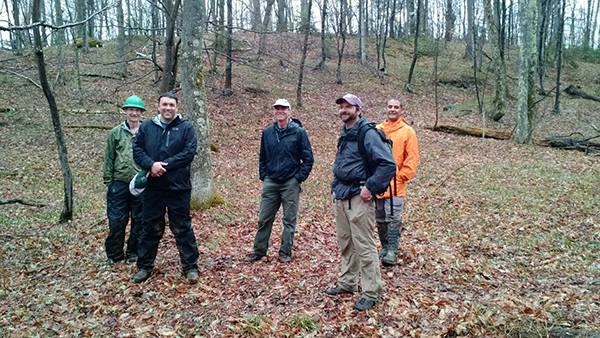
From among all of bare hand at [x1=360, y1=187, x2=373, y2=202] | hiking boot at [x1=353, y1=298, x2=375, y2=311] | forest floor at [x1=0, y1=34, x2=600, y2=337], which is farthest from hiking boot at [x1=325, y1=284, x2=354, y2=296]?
bare hand at [x1=360, y1=187, x2=373, y2=202]

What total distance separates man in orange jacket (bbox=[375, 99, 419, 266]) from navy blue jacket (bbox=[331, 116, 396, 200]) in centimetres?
138

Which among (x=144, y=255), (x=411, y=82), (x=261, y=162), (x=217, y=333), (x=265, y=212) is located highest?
(x=411, y=82)

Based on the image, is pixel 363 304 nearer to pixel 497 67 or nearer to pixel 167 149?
pixel 167 149

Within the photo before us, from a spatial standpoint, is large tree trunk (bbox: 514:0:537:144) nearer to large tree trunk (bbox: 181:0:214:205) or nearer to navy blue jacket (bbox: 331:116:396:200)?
large tree trunk (bbox: 181:0:214:205)

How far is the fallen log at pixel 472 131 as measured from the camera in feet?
57.5

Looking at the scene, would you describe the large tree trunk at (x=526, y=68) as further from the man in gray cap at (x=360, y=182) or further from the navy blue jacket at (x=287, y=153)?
the man in gray cap at (x=360, y=182)

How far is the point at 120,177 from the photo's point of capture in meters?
5.34

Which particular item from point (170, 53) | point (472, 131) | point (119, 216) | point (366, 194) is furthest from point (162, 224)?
point (472, 131)

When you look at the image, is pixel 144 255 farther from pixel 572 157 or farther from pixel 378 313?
pixel 572 157

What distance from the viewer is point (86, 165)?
11586mm

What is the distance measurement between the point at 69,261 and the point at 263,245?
285 cm

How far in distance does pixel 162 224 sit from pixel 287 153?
1846mm

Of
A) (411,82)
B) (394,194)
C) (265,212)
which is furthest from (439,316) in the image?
(411,82)

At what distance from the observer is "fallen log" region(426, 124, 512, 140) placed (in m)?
17.5
